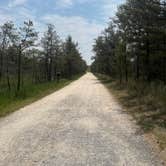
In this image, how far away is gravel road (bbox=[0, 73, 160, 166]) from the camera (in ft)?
24.0

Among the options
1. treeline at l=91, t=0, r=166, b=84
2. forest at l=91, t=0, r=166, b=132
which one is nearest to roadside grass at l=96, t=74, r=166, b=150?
forest at l=91, t=0, r=166, b=132

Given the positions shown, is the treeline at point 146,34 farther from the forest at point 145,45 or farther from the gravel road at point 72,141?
the gravel road at point 72,141

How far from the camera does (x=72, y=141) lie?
9.18m

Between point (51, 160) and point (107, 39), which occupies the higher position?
point (107, 39)

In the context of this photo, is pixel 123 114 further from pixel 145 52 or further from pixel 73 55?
pixel 73 55

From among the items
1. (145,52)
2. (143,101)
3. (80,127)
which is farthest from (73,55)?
(80,127)

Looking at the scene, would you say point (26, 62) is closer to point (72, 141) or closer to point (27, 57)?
point (27, 57)

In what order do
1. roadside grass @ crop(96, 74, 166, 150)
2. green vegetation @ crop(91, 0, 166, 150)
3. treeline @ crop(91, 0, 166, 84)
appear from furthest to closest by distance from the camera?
1. treeline @ crop(91, 0, 166, 84)
2. green vegetation @ crop(91, 0, 166, 150)
3. roadside grass @ crop(96, 74, 166, 150)

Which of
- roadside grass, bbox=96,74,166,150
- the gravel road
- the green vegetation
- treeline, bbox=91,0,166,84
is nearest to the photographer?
the gravel road

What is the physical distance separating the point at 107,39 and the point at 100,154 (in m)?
50.7

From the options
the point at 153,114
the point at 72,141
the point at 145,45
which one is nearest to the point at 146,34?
the point at 145,45

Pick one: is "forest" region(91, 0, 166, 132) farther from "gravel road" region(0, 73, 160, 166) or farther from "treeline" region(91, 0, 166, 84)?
"gravel road" region(0, 73, 160, 166)

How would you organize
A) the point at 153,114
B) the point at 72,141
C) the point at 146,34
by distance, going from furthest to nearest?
the point at 146,34 < the point at 153,114 < the point at 72,141

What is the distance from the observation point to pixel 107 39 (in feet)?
189
